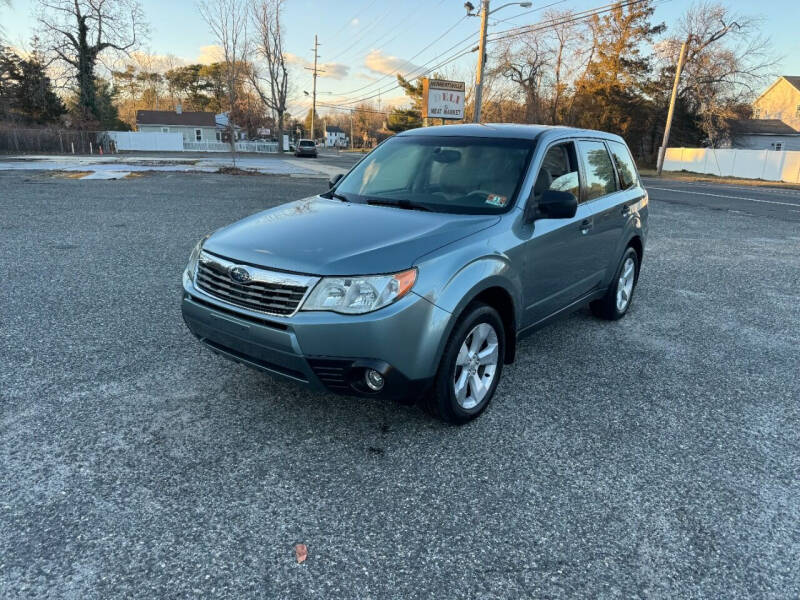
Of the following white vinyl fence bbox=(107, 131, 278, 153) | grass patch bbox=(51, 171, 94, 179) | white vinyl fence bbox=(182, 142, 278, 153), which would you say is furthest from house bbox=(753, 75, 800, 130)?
grass patch bbox=(51, 171, 94, 179)

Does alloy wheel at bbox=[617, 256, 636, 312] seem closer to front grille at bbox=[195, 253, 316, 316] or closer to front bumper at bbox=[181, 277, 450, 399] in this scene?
front bumper at bbox=[181, 277, 450, 399]

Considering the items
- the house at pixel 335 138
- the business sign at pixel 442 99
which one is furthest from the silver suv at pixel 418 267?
the house at pixel 335 138

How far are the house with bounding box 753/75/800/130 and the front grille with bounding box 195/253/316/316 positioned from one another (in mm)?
63394

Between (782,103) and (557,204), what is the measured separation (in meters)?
68.2

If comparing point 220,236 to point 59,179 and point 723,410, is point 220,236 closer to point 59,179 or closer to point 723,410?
point 723,410

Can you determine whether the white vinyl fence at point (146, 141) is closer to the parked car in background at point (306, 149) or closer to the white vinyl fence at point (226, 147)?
the white vinyl fence at point (226, 147)

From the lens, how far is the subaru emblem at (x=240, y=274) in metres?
2.94

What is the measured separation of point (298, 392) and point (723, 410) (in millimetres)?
2846

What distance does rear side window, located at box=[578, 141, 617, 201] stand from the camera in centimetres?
454

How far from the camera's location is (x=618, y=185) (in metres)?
5.10

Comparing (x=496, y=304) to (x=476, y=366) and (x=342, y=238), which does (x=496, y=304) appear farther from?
(x=342, y=238)

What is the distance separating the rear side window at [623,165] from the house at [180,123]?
7230 cm

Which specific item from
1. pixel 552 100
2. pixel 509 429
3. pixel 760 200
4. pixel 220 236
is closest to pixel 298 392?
pixel 220 236

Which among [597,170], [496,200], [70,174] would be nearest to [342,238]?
[496,200]
